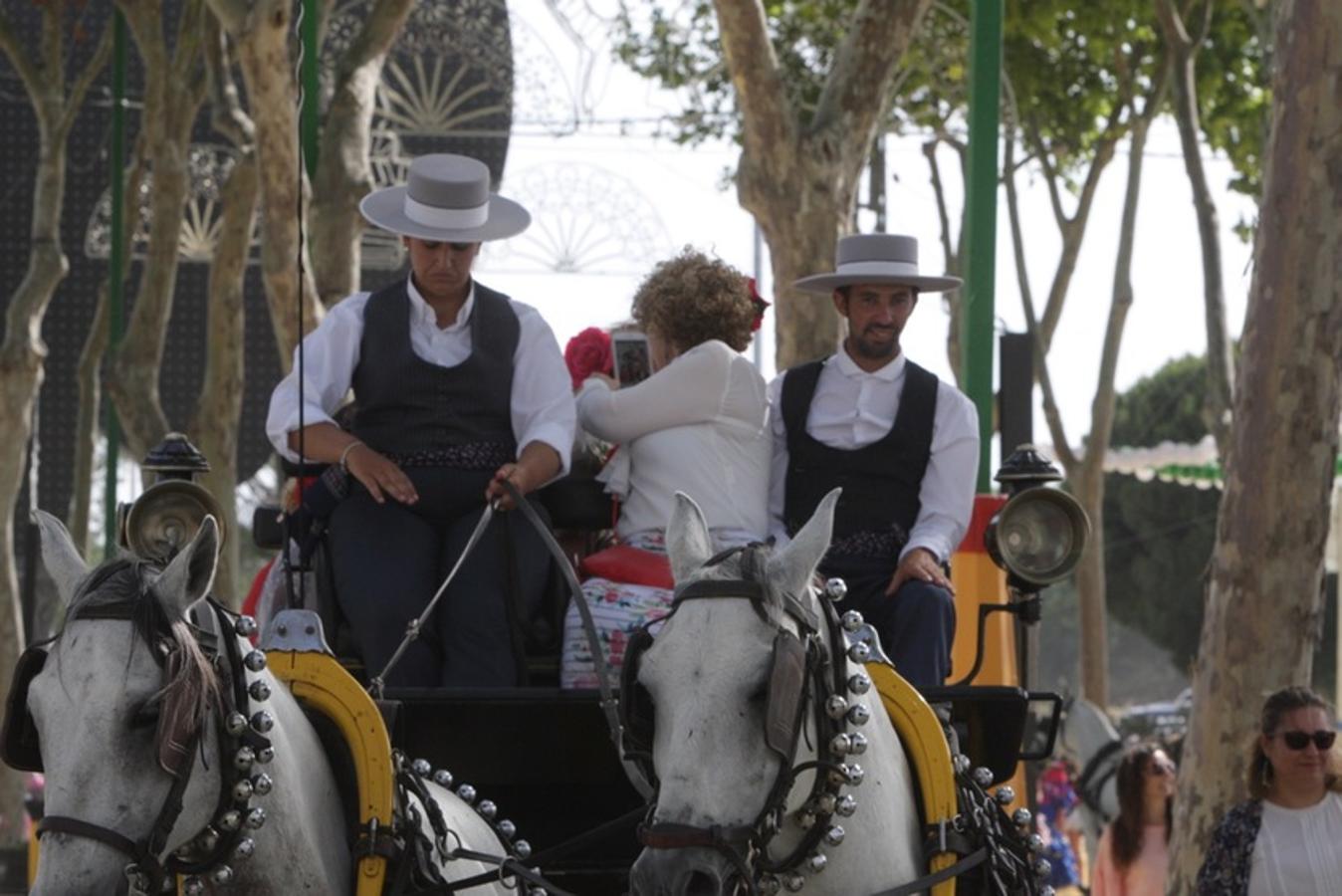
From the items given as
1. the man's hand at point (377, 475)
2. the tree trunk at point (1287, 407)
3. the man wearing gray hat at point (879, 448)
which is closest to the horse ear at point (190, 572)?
the man's hand at point (377, 475)

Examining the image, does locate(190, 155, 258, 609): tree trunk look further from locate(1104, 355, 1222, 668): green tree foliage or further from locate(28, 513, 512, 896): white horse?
locate(1104, 355, 1222, 668): green tree foliage

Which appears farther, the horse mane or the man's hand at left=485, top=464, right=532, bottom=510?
the man's hand at left=485, top=464, right=532, bottom=510

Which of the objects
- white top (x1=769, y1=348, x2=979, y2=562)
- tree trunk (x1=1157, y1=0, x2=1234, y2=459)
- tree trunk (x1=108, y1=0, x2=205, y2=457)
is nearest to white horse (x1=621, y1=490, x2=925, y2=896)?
white top (x1=769, y1=348, x2=979, y2=562)

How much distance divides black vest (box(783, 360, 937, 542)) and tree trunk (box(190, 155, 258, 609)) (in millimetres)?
10681

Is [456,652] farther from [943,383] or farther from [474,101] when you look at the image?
[474,101]

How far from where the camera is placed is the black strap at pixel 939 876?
17.5 feet

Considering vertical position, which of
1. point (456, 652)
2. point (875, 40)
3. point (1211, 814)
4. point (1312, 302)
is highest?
point (875, 40)

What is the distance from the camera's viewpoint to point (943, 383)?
7.27m

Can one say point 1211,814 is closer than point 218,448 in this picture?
Yes

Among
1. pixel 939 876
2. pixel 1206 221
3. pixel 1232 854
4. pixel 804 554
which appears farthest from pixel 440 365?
pixel 1206 221

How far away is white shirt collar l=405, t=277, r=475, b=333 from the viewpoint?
22.8 ft

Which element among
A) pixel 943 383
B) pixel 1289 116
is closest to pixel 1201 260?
Result: pixel 1289 116

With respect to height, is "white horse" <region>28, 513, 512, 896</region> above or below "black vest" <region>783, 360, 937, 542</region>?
below

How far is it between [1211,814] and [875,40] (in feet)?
16.0
